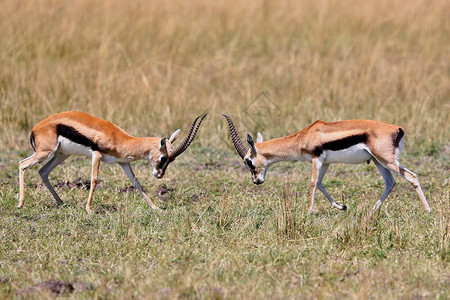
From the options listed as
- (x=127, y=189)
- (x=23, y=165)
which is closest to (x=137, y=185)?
(x=127, y=189)

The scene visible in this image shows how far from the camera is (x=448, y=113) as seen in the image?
11.0 m

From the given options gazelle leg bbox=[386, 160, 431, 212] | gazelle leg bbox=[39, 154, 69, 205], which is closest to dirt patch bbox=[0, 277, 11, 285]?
gazelle leg bbox=[39, 154, 69, 205]

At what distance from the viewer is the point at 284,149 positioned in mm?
7684

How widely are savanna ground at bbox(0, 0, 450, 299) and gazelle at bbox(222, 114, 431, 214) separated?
12.0 inches

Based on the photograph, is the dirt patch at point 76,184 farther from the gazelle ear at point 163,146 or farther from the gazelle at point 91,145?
the gazelle ear at point 163,146

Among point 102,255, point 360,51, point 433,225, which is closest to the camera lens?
point 102,255

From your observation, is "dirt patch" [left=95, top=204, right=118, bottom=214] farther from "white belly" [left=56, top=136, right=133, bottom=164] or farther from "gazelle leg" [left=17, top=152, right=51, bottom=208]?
"gazelle leg" [left=17, top=152, right=51, bottom=208]

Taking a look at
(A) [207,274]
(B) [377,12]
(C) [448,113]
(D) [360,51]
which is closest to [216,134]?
(C) [448,113]

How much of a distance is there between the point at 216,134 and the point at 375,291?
5670 millimetres

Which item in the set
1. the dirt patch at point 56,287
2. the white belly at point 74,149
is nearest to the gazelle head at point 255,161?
the white belly at point 74,149

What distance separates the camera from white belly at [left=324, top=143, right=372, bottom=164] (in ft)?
23.3

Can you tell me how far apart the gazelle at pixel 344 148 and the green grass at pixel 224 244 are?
0.30 meters

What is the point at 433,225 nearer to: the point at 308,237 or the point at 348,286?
the point at 308,237

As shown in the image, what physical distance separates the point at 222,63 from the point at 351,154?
20.4ft
